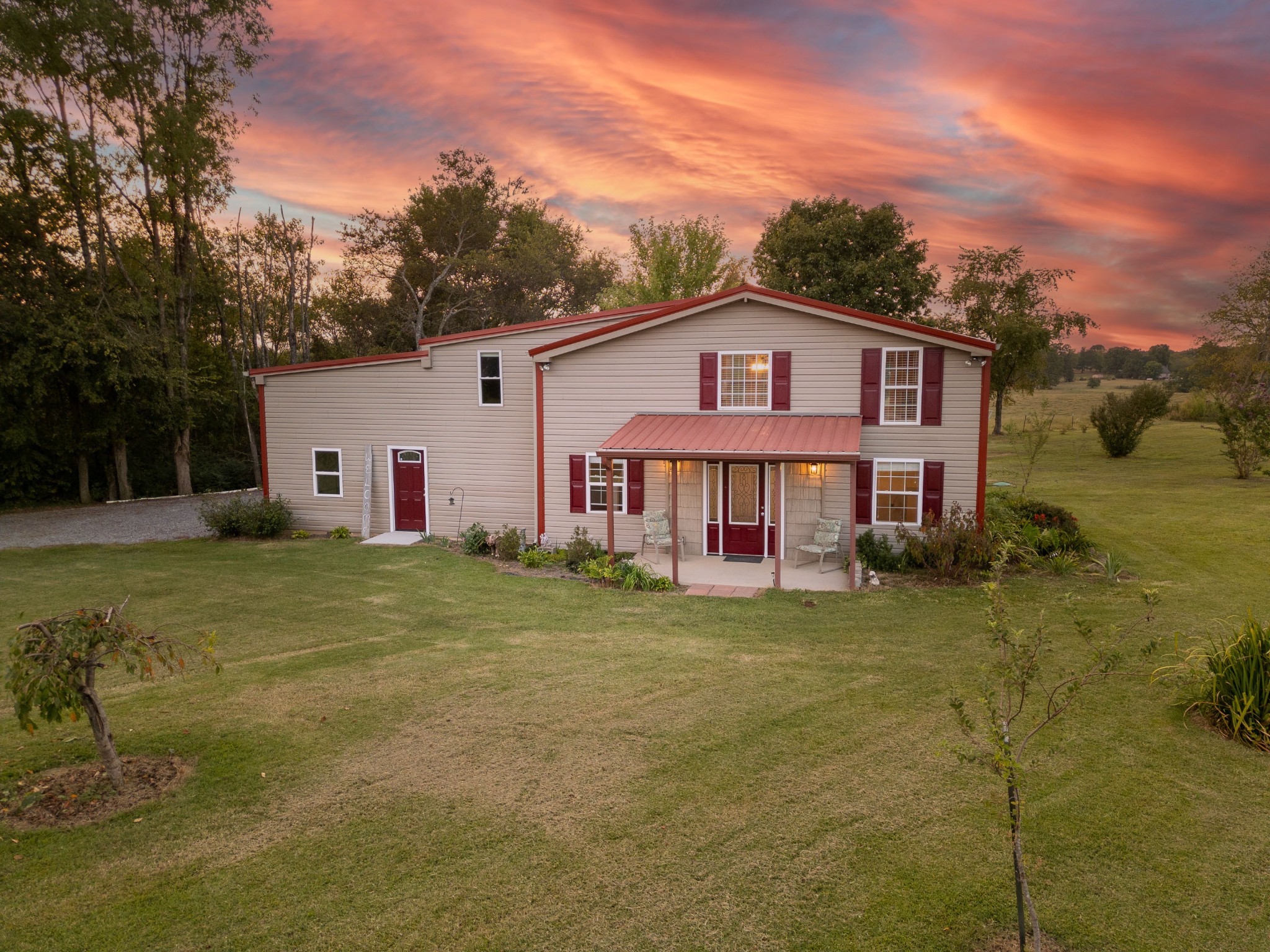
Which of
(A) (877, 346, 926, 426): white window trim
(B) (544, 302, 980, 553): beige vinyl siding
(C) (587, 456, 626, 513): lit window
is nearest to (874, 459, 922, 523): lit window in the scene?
(B) (544, 302, 980, 553): beige vinyl siding

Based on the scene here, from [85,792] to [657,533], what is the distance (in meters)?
10.7

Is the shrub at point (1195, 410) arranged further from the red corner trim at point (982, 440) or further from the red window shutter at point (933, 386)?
the red window shutter at point (933, 386)

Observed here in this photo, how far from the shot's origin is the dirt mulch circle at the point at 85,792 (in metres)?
5.26

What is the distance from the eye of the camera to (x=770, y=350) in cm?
1449

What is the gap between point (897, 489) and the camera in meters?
14.2

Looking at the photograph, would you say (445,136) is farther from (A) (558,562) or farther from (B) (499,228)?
(A) (558,562)

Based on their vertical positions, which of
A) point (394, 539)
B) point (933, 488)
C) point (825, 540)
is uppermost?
point (933, 488)

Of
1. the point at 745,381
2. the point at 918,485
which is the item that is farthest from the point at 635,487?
the point at 918,485

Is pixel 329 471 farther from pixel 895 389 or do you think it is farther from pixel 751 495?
pixel 895 389

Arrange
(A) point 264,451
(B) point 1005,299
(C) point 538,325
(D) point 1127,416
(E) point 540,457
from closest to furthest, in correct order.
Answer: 1. (E) point 540,457
2. (C) point 538,325
3. (A) point 264,451
4. (D) point 1127,416
5. (B) point 1005,299

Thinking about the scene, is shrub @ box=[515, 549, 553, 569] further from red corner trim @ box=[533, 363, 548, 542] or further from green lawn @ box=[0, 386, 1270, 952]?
green lawn @ box=[0, 386, 1270, 952]

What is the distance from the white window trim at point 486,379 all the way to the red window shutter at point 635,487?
392 centimetres

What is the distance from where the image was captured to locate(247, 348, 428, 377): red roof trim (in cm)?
1722

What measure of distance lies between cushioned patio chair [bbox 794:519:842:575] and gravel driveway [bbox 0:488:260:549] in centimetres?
1596
